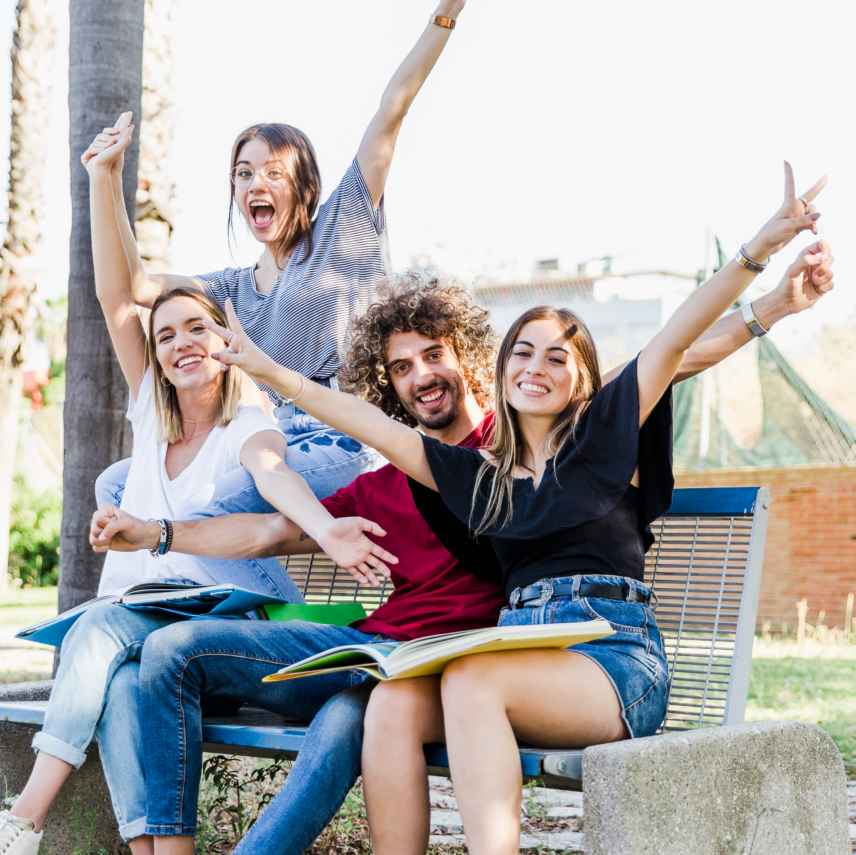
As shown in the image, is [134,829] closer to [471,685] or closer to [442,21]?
[471,685]

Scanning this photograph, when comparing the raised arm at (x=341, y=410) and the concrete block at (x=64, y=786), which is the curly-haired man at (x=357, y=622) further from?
the concrete block at (x=64, y=786)

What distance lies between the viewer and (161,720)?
2.52 m

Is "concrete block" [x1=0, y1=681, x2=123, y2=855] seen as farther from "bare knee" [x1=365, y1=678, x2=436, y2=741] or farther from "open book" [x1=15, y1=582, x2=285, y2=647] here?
"bare knee" [x1=365, y1=678, x2=436, y2=741]

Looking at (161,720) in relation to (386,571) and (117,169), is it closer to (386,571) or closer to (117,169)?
(386,571)

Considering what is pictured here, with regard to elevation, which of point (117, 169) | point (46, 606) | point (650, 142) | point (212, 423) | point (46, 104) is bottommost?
point (46, 606)

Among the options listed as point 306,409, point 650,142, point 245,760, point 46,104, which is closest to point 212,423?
point 306,409

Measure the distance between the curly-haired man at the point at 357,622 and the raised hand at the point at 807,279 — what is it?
17 millimetres

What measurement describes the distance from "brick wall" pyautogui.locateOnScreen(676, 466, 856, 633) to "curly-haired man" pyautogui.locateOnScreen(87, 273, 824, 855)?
7.44m

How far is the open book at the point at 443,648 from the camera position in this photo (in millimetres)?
2090

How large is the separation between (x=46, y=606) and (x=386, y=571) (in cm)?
959

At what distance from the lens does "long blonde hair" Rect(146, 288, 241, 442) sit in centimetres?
335

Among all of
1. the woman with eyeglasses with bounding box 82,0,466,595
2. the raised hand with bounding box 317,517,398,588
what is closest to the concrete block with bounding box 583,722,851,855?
the raised hand with bounding box 317,517,398,588

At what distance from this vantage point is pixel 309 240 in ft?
12.2

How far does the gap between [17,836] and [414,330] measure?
174cm
